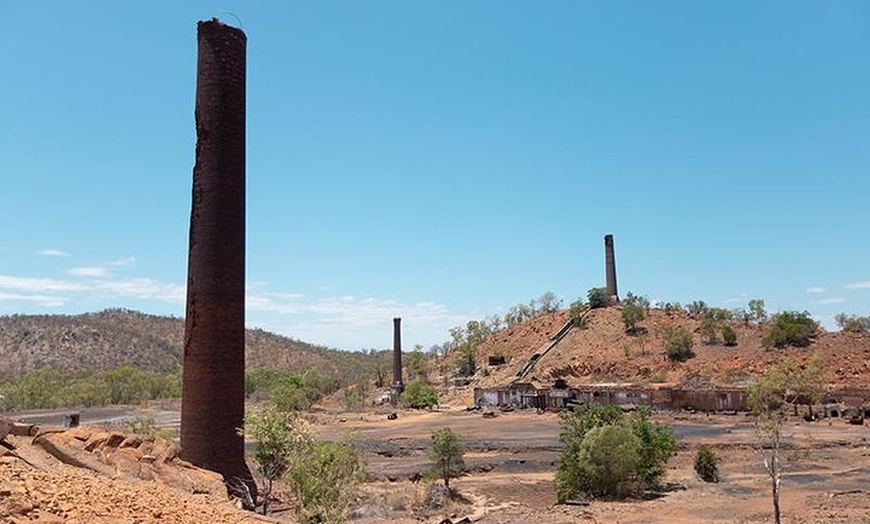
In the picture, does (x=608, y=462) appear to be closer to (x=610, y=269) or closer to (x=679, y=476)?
(x=679, y=476)

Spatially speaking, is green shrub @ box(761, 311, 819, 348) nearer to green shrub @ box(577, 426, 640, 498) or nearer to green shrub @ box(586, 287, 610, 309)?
green shrub @ box(586, 287, 610, 309)

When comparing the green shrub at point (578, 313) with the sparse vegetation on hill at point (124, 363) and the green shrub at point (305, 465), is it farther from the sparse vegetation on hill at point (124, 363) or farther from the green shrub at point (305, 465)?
the green shrub at point (305, 465)

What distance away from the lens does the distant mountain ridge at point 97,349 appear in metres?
114

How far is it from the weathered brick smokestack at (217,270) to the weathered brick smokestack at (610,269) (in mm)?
72431

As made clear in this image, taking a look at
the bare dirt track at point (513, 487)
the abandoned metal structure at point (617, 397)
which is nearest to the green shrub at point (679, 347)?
the abandoned metal structure at point (617, 397)

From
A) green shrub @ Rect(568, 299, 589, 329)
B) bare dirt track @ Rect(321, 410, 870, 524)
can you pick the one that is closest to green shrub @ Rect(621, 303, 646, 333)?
green shrub @ Rect(568, 299, 589, 329)

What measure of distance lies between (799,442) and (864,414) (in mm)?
13382

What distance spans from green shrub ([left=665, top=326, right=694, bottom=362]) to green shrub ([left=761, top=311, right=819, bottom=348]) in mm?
6964

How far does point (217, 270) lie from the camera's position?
61.8 feet

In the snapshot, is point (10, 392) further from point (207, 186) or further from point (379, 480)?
point (207, 186)

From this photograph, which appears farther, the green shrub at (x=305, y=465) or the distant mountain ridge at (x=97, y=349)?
the distant mountain ridge at (x=97, y=349)

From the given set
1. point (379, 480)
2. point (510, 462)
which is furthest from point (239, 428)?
point (510, 462)

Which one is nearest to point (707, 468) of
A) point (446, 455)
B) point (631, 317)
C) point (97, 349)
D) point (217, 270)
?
point (446, 455)

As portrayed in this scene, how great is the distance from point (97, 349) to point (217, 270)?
4478 inches
